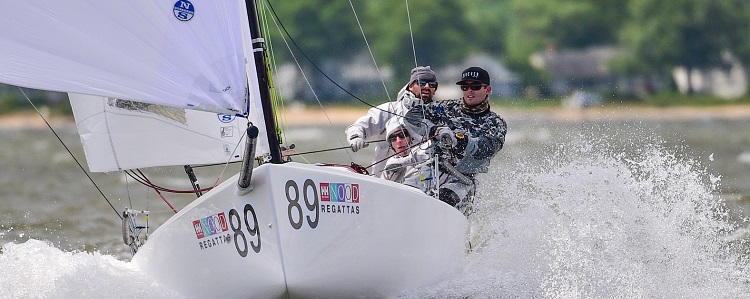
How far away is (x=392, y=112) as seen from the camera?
7613 mm

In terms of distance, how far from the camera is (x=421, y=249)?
6.49 metres

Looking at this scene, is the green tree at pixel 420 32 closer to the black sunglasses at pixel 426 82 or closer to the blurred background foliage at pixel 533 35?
the blurred background foliage at pixel 533 35

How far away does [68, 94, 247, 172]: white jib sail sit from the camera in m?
7.45

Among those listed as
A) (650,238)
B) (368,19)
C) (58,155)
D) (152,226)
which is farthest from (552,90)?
(650,238)

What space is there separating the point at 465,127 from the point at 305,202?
4.94 ft

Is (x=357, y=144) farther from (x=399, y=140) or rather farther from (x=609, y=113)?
(x=609, y=113)

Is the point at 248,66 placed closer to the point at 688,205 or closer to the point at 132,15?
the point at 132,15

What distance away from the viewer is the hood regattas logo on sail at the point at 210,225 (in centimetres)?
613

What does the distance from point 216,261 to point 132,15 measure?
1.31 meters

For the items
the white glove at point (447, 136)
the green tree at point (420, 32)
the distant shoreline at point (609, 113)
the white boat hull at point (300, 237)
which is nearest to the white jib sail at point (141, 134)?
the white boat hull at point (300, 237)

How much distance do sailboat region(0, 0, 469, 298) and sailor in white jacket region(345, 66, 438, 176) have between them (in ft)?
3.61

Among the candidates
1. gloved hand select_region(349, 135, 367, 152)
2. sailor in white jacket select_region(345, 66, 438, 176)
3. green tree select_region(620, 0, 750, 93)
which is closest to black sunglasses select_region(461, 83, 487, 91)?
sailor in white jacket select_region(345, 66, 438, 176)

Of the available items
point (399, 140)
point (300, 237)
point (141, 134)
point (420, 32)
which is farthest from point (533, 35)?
point (300, 237)

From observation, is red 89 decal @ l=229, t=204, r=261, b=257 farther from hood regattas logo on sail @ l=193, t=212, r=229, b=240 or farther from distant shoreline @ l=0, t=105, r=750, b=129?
distant shoreline @ l=0, t=105, r=750, b=129
